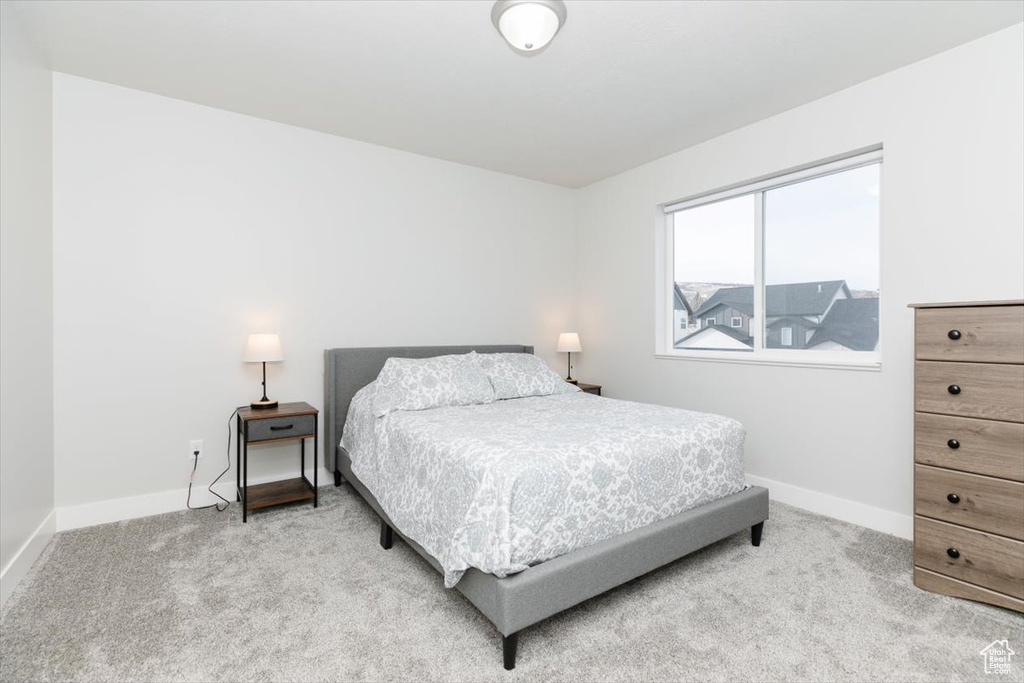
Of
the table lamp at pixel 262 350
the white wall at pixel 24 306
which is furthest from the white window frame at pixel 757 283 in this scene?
the white wall at pixel 24 306

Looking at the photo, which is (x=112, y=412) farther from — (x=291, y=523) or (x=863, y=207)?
(x=863, y=207)

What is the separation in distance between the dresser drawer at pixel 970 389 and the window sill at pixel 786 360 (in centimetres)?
68

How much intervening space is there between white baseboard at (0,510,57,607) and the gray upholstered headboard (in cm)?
147

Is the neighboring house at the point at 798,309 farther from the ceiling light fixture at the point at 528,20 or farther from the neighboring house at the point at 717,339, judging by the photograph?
the ceiling light fixture at the point at 528,20

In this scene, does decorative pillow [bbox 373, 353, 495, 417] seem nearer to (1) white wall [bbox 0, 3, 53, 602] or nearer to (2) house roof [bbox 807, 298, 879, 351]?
(1) white wall [bbox 0, 3, 53, 602]

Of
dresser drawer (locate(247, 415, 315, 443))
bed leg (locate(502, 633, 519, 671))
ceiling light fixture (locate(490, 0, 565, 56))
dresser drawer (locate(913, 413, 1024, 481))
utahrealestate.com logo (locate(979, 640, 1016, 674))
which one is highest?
ceiling light fixture (locate(490, 0, 565, 56))

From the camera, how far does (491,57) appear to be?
2510 millimetres

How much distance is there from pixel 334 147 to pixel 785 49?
2923 mm

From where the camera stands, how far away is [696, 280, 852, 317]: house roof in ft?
10.2

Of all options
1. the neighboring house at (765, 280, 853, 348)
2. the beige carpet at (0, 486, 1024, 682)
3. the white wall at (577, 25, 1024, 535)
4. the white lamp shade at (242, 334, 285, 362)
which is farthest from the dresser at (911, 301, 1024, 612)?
the white lamp shade at (242, 334, 285, 362)

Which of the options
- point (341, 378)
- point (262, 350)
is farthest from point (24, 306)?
point (341, 378)

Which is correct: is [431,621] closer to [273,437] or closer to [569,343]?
[273,437]

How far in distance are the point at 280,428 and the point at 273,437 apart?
7cm

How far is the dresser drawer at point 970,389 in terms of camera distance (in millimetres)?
1879
